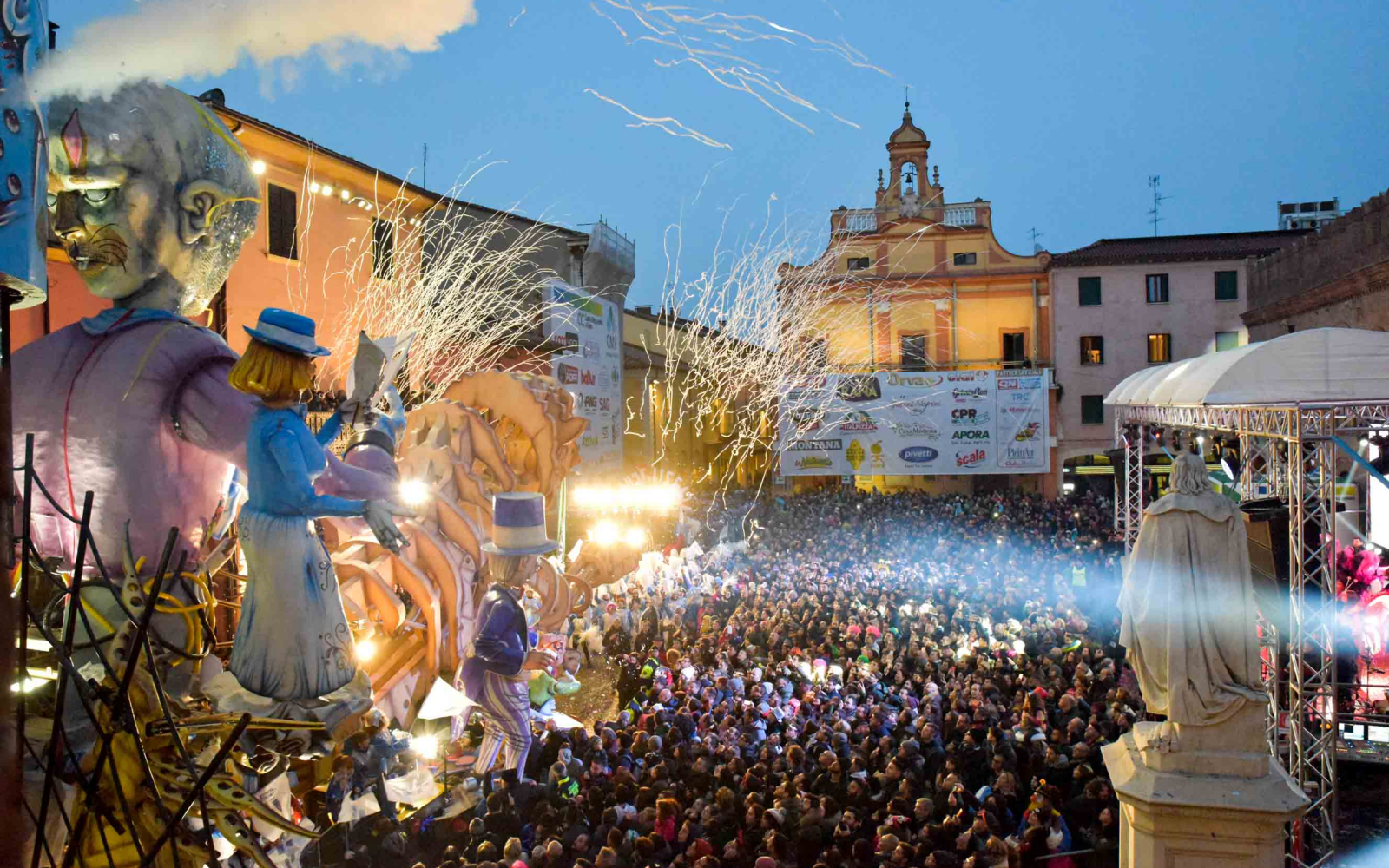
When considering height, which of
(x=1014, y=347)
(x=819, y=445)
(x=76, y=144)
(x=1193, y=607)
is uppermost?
(x=1014, y=347)

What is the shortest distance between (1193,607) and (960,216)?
1230 inches

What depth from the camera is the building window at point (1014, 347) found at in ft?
110

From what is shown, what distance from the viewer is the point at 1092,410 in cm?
3219

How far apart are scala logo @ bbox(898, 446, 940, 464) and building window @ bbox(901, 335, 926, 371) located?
6163 millimetres

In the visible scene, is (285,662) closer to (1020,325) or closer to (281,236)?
(281,236)

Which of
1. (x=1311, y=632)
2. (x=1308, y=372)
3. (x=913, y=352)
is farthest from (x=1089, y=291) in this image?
(x=1311, y=632)

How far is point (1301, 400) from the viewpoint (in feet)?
27.8

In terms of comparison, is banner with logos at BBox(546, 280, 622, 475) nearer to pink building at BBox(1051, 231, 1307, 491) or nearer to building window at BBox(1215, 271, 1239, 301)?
pink building at BBox(1051, 231, 1307, 491)

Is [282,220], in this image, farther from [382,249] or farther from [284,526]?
[284,526]

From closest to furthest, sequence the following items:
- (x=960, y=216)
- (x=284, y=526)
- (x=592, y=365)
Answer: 1. (x=284, y=526)
2. (x=592, y=365)
3. (x=960, y=216)

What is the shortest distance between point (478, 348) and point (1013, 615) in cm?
1098

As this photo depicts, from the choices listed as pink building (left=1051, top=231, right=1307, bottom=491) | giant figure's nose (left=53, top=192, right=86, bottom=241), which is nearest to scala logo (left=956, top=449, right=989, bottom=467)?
pink building (left=1051, top=231, right=1307, bottom=491)

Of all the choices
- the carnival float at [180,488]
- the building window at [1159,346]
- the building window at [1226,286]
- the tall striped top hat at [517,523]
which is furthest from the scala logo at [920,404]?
the carnival float at [180,488]

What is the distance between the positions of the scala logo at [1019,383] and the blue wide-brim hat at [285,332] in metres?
26.1
